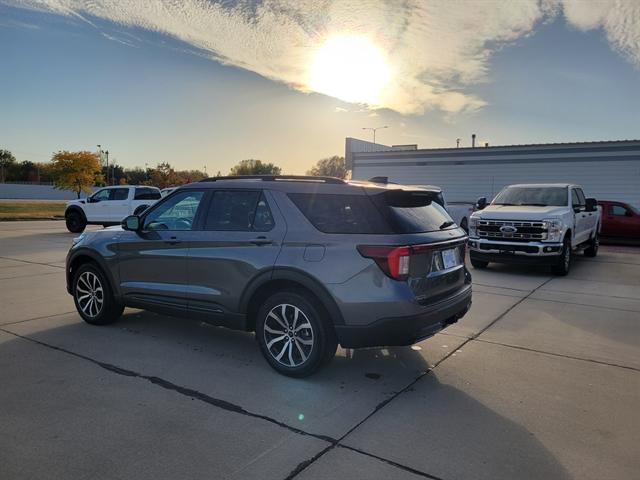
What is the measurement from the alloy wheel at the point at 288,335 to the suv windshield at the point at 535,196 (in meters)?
8.73

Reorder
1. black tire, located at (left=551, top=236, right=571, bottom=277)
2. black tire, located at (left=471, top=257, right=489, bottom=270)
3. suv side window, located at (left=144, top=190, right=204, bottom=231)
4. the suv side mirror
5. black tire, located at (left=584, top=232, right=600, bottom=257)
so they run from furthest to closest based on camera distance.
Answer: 1. black tire, located at (left=584, top=232, right=600, bottom=257)
2. black tire, located at (left=471, top=257, right=489, bottom=270)
3. black tire, located at (left=551, top=236, right=571, bottom=277)
4. the suv side mirror
5. suv side window, located at (left=144, top=190, right=204, bottom=231)

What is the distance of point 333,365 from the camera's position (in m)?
4.69

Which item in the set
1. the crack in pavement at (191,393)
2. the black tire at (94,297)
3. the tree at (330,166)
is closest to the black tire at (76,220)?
the black tire at (94,297)

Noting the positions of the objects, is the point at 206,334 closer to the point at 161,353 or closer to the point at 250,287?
the point at 161,353

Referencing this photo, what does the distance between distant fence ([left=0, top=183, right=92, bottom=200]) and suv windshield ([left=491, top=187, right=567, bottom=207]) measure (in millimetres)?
74797

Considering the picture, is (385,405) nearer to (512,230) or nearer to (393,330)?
(393,330)

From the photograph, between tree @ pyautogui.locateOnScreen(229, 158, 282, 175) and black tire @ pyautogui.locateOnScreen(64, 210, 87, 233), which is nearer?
black tire @ pyautogui.locateOnScreen(64, 210, 87, 233)

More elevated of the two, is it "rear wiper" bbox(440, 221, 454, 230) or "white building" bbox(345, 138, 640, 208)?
"white building" bbox(345, 138, 640, 208)

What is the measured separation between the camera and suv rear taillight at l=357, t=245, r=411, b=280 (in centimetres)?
390

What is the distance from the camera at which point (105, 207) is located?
1981 cm

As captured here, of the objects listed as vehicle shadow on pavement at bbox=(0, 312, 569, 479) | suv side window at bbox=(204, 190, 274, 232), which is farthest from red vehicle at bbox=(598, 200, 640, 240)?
suv side window at bbox=(204, 190, 274, 232)

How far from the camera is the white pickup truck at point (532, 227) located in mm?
9945

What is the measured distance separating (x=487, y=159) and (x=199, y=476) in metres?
24.7

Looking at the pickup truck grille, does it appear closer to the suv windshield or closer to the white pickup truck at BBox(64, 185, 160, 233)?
the suv windshield
